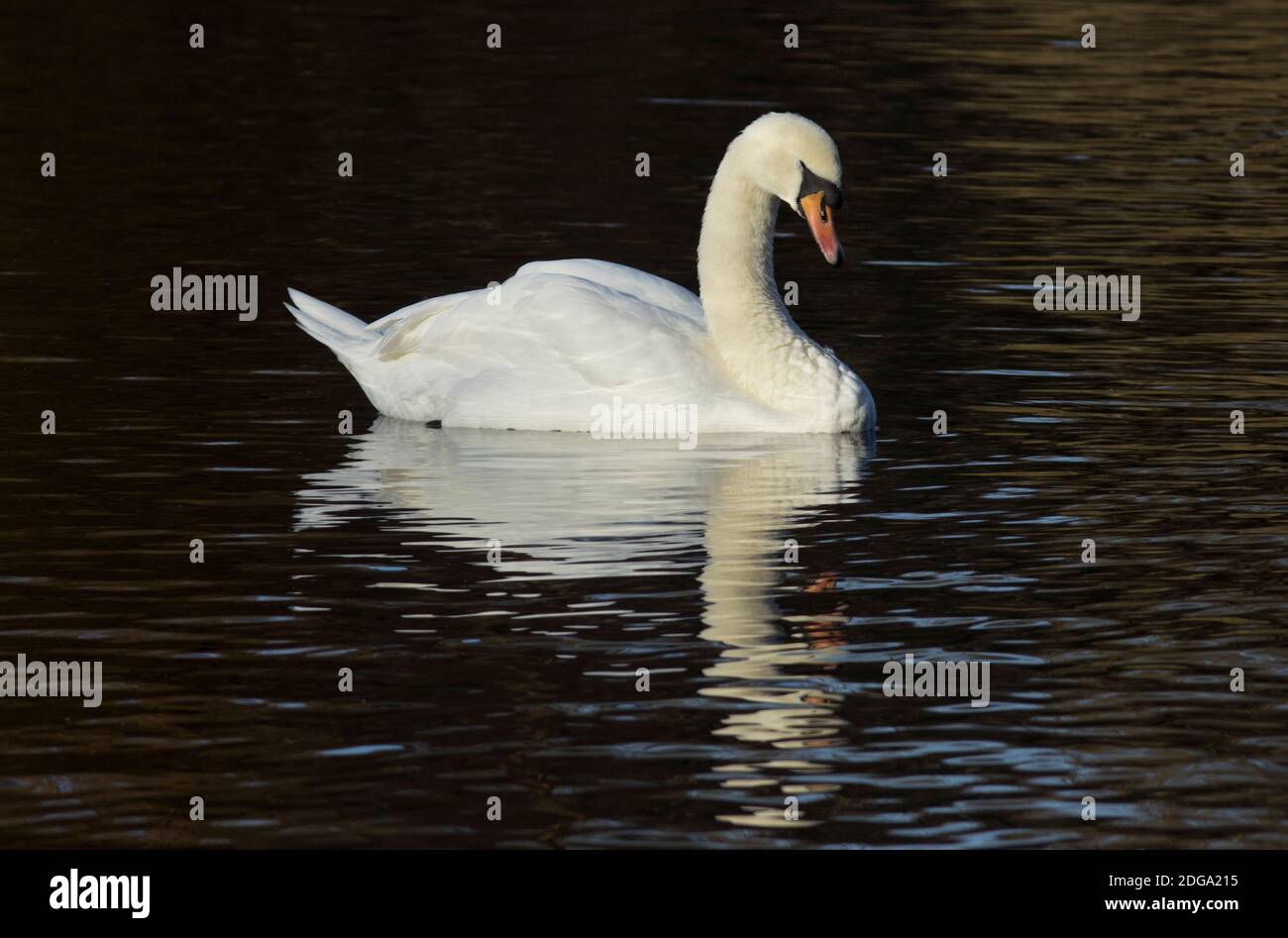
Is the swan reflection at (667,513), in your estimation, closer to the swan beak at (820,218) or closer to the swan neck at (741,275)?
the swan neck at (741,275)

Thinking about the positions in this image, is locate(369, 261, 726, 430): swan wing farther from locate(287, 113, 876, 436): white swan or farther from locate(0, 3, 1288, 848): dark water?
locate(0, 3, 1288, 848): dark water

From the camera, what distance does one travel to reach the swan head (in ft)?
44.8

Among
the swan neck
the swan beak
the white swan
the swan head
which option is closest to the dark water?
the white swan

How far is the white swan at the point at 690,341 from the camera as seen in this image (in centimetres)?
1366

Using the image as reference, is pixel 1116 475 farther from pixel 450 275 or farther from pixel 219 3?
pixel 219 3

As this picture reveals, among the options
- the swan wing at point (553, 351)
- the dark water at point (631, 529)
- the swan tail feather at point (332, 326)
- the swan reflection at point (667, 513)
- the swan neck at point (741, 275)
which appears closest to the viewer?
the dark water at point (631, 529)

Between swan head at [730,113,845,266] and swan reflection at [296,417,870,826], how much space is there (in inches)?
47.5

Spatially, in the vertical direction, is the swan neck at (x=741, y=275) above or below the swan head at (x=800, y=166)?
below

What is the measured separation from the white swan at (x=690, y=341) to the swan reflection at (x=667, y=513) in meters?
0.17

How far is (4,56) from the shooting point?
30.7 metres

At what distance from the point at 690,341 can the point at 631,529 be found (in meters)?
2.60

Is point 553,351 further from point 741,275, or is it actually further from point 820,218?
point 820,218

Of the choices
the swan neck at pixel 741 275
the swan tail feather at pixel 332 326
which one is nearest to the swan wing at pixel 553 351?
the swan neck at pixel 741 275

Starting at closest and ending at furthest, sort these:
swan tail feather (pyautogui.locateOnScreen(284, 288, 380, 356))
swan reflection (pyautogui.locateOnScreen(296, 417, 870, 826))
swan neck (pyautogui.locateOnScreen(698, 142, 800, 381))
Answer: swan reflection (pyautogui.locateOnScreen(296, 417, 870, 826)), swan neck (pyautogui.locateOnScreen(698, 142, 800, 381)), swan tail feather (pyautogui.locateOnScreen(284, 288, 380, 356))
